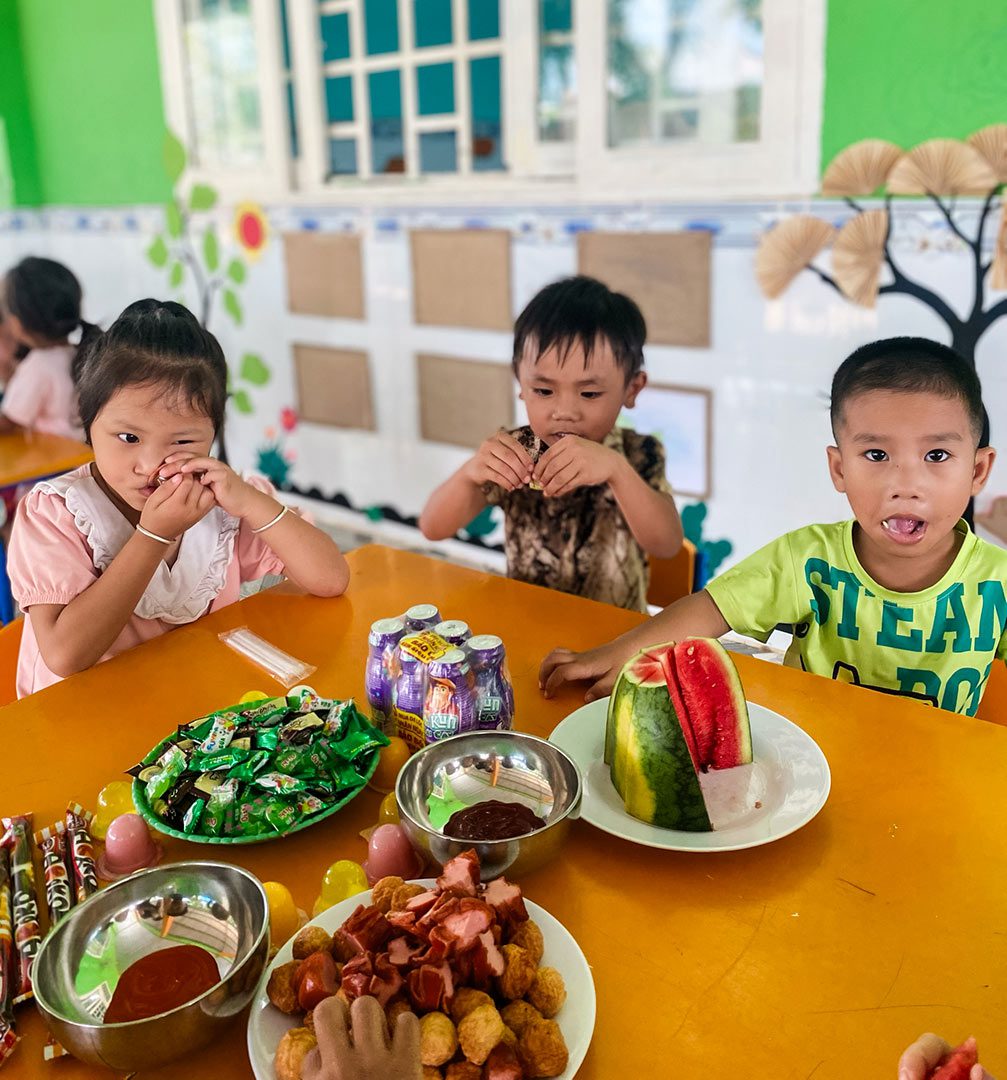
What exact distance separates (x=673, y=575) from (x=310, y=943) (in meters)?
1.30

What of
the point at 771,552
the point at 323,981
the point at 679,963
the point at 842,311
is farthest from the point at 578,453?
the point at 842,311

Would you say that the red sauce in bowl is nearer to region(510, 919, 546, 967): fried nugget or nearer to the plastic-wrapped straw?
region(510, 919, 546, 967): fried nugget

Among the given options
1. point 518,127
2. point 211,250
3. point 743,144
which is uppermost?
point 518,127

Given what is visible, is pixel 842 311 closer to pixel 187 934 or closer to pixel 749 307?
pixel 749 307

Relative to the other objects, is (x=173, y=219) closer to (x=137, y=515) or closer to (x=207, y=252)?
(x=207, y=252)

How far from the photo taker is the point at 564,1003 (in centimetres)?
79

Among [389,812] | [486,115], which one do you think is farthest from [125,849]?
[486,115]

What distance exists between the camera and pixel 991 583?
1437 mm

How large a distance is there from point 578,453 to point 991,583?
26.4 inches

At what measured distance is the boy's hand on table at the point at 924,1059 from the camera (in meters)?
0.69

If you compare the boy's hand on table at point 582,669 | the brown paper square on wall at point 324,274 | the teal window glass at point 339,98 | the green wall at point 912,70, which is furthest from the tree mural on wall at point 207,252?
the boy's hand on table at point 582,669

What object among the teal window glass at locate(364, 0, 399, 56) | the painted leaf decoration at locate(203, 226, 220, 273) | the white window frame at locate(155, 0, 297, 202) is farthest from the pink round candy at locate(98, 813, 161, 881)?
the painted leaf decoration at locate(203, 226, 220, 273)

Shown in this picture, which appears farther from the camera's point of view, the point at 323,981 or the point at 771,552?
the point at 771,552

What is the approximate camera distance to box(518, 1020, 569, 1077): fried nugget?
724 mm
